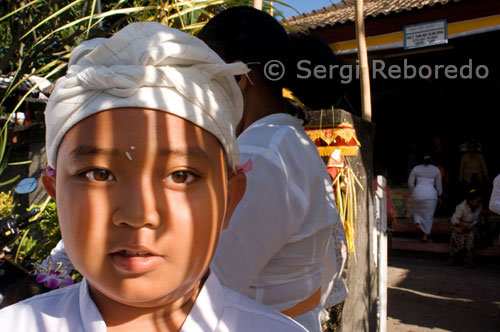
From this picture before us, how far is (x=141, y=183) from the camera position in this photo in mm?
713

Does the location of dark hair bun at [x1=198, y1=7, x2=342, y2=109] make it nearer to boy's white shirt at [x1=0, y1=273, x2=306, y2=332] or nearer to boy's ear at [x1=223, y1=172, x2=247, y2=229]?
boy's ear at [x1=223, y1=172, x2=247, y2=229]

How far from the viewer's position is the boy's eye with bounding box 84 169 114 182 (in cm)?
73

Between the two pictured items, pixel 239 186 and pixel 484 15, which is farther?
pixel 484 15

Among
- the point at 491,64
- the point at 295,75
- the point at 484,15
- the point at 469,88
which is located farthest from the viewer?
the point at 469,88

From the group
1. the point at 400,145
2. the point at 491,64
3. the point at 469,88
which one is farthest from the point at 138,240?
the point at 400,145

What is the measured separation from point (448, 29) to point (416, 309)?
384 cm

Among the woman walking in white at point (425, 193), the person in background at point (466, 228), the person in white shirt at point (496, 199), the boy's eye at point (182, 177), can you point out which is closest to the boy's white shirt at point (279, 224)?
the boy's eye at point (182, 177)

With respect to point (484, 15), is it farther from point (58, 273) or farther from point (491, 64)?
point (58, 273)

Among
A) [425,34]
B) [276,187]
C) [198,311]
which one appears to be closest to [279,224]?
[276,187]

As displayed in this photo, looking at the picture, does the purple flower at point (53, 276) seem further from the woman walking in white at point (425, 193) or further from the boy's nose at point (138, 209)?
the woman walking in white at point (425, 193)

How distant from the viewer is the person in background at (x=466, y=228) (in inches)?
286

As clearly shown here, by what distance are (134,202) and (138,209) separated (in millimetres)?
14

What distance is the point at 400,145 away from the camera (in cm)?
1110

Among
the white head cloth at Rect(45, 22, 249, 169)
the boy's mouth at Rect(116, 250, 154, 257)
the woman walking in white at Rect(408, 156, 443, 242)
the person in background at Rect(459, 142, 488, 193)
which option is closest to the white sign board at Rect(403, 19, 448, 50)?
the woman walking in white at Rect(408, 156, 443, 242)
